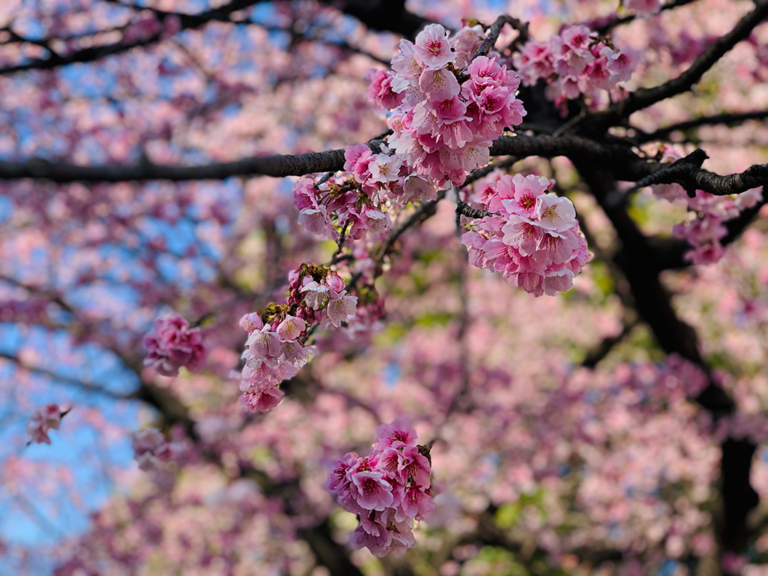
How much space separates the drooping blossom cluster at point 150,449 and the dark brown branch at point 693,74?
8.19 ft

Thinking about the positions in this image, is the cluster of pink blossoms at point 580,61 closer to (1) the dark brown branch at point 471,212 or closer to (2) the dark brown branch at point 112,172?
(1) the dark brown branch at point 471,212

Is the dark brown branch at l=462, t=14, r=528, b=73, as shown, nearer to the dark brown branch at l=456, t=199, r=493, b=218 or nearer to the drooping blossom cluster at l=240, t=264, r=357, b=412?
the dark brown branch at l=456, t=199, r=493, b=218

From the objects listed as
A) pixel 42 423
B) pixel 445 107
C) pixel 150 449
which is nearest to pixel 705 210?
pixel 445 107

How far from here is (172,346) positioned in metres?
2.17

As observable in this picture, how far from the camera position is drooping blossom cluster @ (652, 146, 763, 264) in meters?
2.12

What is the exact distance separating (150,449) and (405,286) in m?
8.60

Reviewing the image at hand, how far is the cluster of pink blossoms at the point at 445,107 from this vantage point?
1.31 meters

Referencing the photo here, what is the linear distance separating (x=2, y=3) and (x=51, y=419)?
8.03 metres

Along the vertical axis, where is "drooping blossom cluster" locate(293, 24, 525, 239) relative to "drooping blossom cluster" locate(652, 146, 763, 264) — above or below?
below

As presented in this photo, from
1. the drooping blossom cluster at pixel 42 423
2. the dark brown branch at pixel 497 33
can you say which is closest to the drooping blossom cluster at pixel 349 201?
the dark brown branch at pixel 497 33

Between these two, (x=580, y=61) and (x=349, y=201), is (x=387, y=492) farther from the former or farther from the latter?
(x=580, y=61)

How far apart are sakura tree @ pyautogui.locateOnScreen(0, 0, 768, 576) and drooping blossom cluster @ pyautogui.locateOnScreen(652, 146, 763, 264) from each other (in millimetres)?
13

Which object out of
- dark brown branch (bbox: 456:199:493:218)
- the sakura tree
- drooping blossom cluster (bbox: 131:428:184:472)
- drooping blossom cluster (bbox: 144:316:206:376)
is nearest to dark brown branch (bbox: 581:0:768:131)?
the sakura tree

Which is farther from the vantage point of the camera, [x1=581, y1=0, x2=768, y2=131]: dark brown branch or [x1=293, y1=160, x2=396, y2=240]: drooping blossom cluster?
[x1=581, y1=0, x2=768, y2=131]: dark brown branch
